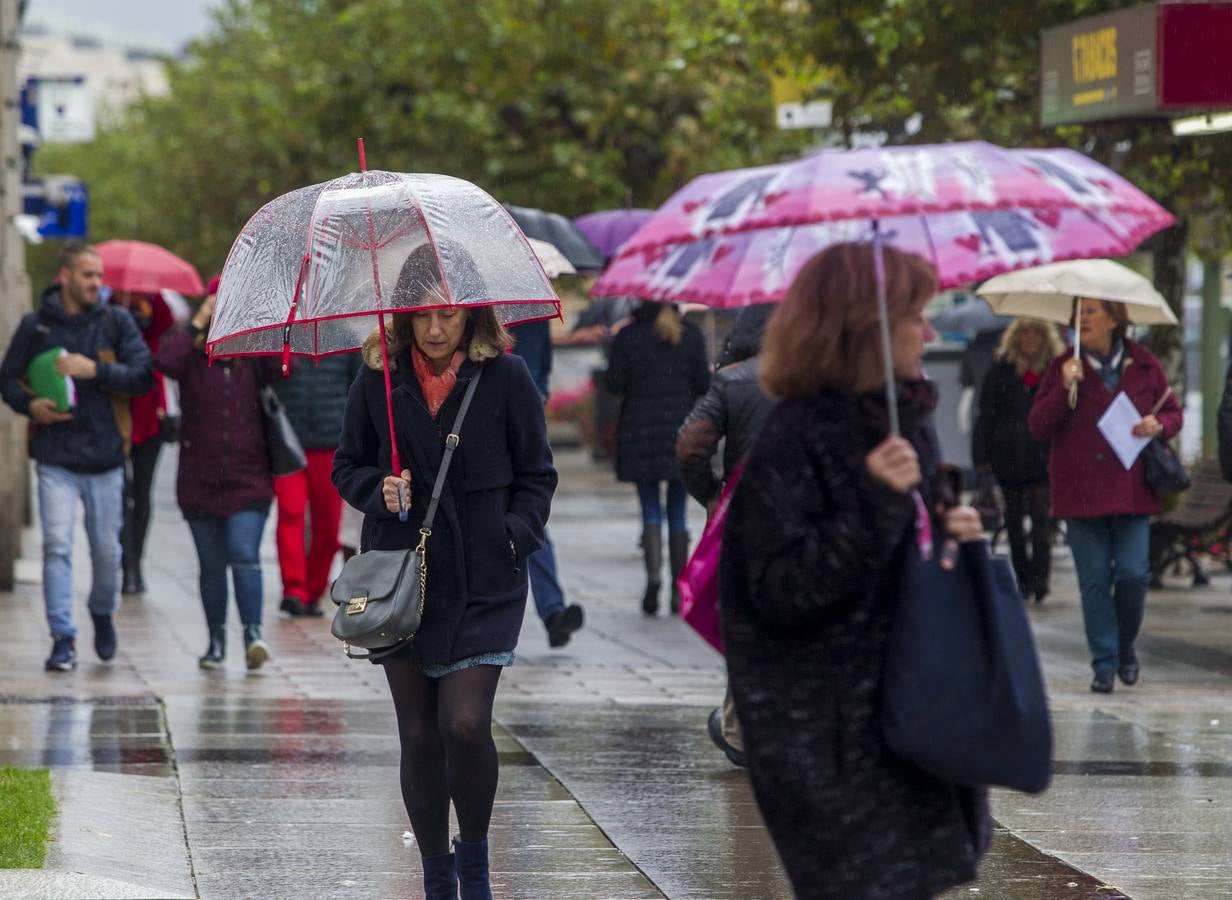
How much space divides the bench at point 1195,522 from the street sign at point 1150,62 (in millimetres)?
2947

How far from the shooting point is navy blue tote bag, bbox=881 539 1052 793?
142 inches

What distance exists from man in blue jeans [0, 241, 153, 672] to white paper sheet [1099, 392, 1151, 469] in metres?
4.24

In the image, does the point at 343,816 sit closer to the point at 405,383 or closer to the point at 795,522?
the point at 405,383

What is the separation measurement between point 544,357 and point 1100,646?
3587 mm

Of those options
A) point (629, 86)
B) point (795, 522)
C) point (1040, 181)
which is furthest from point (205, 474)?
point (629, 86)

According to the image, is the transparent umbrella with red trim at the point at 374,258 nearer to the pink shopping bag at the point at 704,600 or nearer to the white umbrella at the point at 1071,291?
the pink shopping bag at the point at 704,600

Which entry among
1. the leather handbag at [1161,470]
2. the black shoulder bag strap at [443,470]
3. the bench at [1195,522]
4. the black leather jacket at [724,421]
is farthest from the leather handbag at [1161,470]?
the black shoulder bag strap at [443,470]

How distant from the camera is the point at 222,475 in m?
9.91

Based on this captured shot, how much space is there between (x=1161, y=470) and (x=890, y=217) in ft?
14.5

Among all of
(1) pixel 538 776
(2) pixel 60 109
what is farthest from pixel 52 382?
(2) pixel 60 109

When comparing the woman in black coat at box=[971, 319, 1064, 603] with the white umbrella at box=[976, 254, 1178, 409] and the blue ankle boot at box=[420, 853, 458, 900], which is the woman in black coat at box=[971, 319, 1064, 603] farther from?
the blue ankle boot at box=[420, 853, 458, 900]

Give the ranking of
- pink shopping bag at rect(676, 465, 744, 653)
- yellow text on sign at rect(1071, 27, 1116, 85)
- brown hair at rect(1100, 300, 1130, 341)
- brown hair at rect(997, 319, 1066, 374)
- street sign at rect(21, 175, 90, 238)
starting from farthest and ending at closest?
street sign at rect(21, 175, 90, 238)
brown hair at rect(997, 319, 1066, 374)
yellow text on sign at rect(1071, 27, 1116, 85)
brown hair at rect(1100, 300, 1130, 341)
pink shopping bag at rect(676, 465, 744, 653)

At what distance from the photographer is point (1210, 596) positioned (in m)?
13.5

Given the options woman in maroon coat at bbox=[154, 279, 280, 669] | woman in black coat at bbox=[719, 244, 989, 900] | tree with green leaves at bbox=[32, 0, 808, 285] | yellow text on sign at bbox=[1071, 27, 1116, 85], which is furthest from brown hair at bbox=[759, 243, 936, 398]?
tree with green leaves at bbox=[32, 0, 808, 285]
